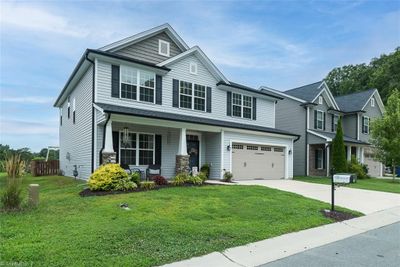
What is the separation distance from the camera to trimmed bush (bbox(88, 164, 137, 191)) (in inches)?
426

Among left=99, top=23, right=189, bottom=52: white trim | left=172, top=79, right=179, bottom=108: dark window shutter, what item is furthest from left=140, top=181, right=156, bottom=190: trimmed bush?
left=99, top=23, right=189, bottom=52: white trim

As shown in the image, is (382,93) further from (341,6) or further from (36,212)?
(36,212)

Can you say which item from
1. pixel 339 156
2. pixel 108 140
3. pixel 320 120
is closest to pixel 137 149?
pixel 108 140

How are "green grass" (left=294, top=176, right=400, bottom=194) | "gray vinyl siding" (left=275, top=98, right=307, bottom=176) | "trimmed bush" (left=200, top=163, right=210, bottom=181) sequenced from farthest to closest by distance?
"gray vinyl siding" (left=275, top=98, right=307, bottom=176)
"trimmed bush" (left=200, top=163, right=210, bottom=181)
"green grass" (left=294, top=176, right=400, bottom=194)

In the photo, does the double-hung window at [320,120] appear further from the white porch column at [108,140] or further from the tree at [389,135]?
the white porch column at [108,140]

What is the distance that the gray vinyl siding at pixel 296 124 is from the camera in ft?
84.5

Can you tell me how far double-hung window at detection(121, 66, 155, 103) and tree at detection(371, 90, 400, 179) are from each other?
1863cm

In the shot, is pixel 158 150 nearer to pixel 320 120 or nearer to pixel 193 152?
pixel 193 152

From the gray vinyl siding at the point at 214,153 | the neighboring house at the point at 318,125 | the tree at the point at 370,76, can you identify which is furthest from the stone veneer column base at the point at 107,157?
the tree at the point at 370,76

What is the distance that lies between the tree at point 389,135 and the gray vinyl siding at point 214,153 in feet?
48.1

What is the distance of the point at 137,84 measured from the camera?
1557cm

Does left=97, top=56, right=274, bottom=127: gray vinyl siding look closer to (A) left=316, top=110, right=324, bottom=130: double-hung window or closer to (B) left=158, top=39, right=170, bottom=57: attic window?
(B) left=158, top=39, right=170, bottom=57: attic window

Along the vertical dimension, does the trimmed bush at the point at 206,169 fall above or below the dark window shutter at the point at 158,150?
below

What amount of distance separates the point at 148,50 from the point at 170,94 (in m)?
2.73
